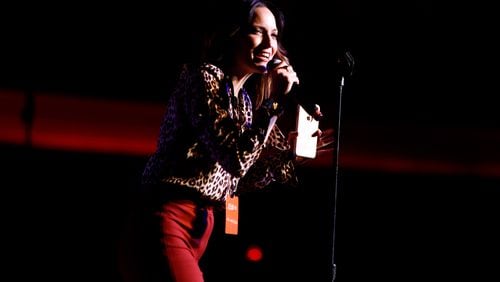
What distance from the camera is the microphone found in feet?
5.82

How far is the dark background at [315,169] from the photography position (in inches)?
106

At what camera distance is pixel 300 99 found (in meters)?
1.78

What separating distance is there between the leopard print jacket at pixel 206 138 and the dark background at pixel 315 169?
1.12 m

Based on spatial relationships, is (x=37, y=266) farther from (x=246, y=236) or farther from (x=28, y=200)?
(x=246, y=236)

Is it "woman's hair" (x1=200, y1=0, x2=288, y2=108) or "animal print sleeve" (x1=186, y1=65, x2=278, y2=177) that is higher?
"woman's hair" (x1=200, y1=0, x2=288, y2=108)

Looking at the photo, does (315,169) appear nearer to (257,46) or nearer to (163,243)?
(257,46)

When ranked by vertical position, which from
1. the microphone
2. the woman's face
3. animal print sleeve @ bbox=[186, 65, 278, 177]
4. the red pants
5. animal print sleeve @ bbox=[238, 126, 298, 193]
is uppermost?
the woman's face

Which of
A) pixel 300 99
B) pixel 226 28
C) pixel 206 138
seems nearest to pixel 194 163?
pixel 206 138

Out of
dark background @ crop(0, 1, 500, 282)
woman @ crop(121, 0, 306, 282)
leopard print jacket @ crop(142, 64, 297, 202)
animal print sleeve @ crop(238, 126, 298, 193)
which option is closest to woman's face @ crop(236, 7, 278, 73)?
woman @ crop(121, 0, 306, 282)

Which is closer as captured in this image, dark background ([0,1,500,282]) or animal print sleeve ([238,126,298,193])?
animal print sleeve ([238,126,298,193])

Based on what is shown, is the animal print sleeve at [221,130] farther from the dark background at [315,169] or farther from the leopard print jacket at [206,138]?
the dark background at [315,169]

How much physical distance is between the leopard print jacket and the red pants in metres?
0.07

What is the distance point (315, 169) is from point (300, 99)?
1437mm

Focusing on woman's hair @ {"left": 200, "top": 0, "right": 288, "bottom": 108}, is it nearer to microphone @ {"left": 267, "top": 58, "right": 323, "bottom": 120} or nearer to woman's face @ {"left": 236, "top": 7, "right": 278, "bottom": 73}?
woman's face @ {"left": 236, "top": 7, "right": 278, "bottom": 73}
